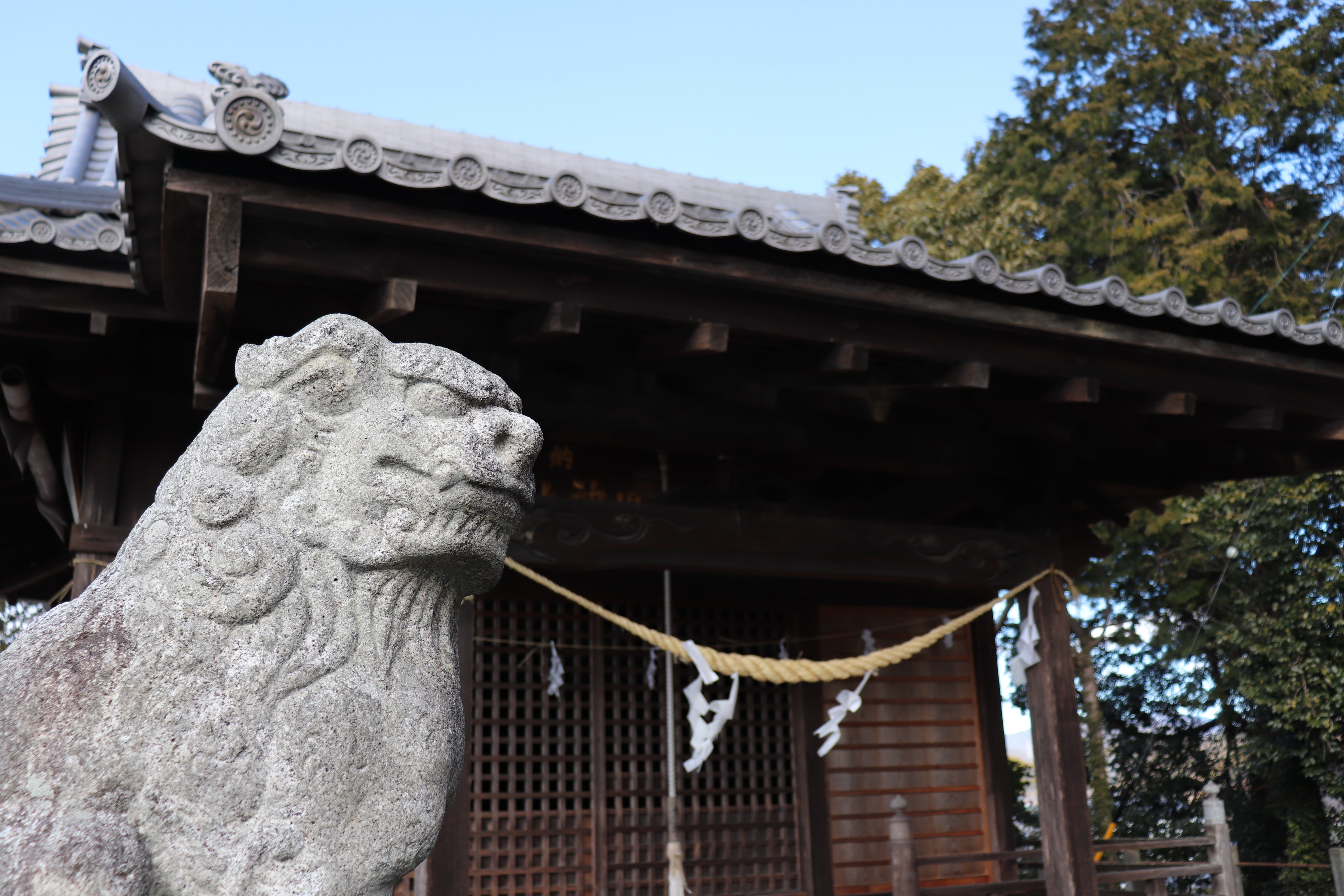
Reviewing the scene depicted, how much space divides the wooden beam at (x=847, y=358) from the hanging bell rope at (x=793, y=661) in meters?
1.58

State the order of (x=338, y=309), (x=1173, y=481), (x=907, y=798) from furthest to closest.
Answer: (x=907, y=798), (x=1173, y=481), (x=338, y=309)

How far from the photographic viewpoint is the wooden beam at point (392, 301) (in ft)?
12.4

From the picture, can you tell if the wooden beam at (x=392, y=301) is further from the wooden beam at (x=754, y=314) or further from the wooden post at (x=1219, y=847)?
the wooden post at (x=1219, y=847)

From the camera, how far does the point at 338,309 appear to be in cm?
433

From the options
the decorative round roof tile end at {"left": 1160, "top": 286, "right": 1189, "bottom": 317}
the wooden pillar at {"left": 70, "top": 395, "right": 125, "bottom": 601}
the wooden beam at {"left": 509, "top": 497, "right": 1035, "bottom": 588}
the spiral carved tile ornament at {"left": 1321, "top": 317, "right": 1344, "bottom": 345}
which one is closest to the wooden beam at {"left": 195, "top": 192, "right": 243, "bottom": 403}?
the wooden beam at {"left": 509, "top": 497, "right": 1035, "bottom": 588}

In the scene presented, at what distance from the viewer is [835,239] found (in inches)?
167

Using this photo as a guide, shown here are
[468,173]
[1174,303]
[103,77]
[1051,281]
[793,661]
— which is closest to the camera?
[103,77]

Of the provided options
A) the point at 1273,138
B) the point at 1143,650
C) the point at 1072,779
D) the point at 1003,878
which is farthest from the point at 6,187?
the point at 1273,138

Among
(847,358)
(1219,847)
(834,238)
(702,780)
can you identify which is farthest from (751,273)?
(1219,847)

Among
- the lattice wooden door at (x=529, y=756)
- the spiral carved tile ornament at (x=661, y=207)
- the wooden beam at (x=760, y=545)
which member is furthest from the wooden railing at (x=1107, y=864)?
the spiral carved tile ornament at (x=661, y=207)

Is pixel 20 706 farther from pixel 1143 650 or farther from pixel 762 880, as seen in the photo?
pixel 1143 650

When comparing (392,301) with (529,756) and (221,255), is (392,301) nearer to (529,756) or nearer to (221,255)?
(221,255)

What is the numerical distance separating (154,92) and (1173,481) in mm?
8806

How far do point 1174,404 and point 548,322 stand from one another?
3.18 meters
